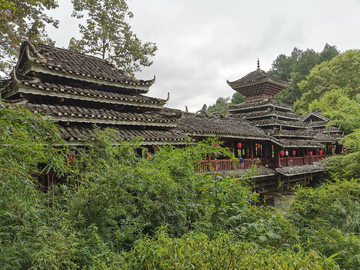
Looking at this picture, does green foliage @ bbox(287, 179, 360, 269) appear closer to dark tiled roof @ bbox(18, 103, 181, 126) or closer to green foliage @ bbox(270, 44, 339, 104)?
dark tiled roof @ bbox(18, 103, 181, 126)

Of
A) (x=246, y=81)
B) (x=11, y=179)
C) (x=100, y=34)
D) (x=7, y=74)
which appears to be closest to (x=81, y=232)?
(x=11, y=179)

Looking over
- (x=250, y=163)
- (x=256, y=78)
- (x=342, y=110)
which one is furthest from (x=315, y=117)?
(x=250, y=163)

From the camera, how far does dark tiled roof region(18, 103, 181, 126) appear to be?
5250mm

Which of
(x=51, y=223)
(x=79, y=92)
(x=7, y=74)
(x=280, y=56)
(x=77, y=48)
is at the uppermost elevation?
(x=280, y=56)

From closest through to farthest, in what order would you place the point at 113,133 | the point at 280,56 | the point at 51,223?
the point at 51,223 → the point at 113,133 → the point at 280,56

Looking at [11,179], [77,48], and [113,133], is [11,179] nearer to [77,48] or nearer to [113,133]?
[113,133]

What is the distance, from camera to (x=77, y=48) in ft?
44.7

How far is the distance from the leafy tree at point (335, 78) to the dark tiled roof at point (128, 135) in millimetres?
32886

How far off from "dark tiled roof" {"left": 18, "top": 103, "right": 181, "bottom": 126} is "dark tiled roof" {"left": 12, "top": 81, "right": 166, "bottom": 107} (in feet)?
1.00

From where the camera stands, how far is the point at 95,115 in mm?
5824

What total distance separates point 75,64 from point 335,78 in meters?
35.9

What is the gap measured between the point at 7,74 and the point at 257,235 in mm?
13757

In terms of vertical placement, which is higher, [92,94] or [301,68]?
[301,68]

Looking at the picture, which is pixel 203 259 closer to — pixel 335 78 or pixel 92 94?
→ pixel 92 94
